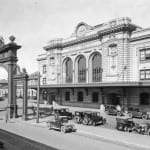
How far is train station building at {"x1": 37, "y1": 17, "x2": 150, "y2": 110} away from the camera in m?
35.7

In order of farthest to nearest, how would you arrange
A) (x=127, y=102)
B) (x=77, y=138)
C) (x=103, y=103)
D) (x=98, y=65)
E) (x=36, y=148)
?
(x=98, y=65), (x=103, y=103), (x=127, y=102), (x=77, y=138), (x=36, y=148)

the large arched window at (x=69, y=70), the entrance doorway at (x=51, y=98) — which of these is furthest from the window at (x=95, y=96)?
the entrance doorway at (x=51, y=98)

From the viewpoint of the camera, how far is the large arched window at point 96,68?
43344 millimetres

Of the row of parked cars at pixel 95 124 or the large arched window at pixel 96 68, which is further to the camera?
the large arched window at pixel 96 68

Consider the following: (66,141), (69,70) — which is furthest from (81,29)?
(66,141)

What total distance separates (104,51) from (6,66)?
2136 centimetres

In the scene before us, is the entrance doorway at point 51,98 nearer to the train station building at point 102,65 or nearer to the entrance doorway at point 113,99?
the train station building at point 102,65

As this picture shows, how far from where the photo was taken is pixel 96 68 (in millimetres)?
44031

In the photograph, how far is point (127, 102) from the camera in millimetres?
36625

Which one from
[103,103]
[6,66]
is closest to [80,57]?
[103,103]

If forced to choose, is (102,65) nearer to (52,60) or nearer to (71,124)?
(52,60)

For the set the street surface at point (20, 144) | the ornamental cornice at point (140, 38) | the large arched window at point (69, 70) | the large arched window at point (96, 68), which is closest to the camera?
the street surface at point (20, 144)

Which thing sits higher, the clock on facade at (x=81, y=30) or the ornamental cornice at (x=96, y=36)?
the clock on facade at (x=81, y=30)

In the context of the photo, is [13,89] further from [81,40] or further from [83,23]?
[83,23]
